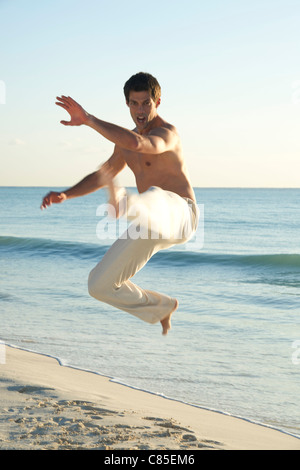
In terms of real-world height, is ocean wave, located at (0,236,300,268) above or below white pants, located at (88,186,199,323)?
below

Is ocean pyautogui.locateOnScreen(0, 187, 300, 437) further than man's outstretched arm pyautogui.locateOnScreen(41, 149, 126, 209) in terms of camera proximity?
Yes

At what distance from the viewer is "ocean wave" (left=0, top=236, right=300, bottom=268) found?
77.4 feet

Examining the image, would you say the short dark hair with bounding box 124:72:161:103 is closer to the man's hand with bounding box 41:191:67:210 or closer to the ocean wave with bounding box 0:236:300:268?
the man's hand with bounding box 41:191:67:210

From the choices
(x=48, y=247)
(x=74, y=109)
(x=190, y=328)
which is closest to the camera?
(x=74, y=109)

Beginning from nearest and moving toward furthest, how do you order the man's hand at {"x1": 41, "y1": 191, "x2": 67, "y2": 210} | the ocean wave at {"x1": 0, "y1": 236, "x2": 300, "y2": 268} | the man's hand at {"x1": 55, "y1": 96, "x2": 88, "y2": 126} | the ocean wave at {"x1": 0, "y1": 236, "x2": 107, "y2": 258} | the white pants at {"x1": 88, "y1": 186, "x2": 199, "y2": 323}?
1. the man's hand at {"x1": 55, "y1": 96, "x2": 88, "y2": 126}
2. the man's hand at {"x1": 41, "y1": 191, "x2": 67, "y2": 210}
3. the white pants at {"x1": 88, "y1": 186, "x2": 199, "y2": 323}
4. the ocean wave at {"x1": 0, "y1": 236, "x2": 300, "y2": 268}
5. the ocean wave at {"x1": 0, "y1": 236, "x2": 107, "y2": 258}

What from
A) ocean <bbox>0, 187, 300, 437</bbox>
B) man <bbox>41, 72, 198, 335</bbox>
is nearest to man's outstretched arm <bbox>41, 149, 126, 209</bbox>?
man <bbox>41, 72, 198, 335</bbox>

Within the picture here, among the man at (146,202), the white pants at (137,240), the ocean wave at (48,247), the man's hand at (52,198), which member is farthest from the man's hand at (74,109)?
the ocean wave at (48,247)

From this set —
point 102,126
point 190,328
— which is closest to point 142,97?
point 102,126

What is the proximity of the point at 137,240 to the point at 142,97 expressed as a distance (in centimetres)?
114

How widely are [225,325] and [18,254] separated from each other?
16.2 m

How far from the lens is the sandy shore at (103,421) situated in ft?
19.5

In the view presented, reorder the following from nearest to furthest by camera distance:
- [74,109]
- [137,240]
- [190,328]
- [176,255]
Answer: [74,109] → [137,240] → [190,328] → [176,255]

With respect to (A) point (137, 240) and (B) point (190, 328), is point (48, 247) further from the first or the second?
(A) point (137, 240)

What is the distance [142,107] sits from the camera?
5.01 meters
